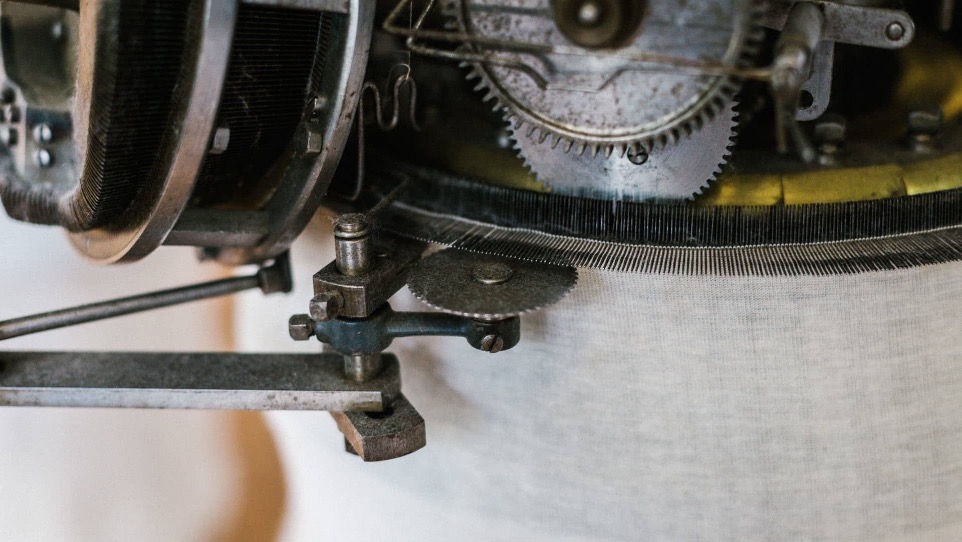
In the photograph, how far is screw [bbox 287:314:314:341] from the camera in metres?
0.79

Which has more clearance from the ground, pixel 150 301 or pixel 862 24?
pixel 862 24

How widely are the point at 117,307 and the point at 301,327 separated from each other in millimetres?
210

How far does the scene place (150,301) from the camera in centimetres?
91

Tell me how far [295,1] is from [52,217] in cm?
31

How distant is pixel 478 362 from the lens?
86 centimetres

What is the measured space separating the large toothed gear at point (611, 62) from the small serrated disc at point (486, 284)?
0.10 m

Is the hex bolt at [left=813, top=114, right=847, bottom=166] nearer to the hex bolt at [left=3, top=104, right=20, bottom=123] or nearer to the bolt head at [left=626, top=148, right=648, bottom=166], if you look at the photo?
the bolt head at [left=626, top=148, right=648, bottom=166]

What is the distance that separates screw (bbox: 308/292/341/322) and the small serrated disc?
0.19 feet

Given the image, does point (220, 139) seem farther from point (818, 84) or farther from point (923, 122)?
point (923, 122)

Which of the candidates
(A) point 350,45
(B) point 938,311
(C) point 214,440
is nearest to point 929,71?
(B) point 938,311

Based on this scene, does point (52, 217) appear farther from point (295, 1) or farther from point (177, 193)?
point (295, 1)

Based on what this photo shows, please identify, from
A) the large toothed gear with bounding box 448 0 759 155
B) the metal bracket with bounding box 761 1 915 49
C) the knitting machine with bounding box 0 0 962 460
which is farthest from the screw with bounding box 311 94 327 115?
the metal bracket with bounding box 761 1 915 49

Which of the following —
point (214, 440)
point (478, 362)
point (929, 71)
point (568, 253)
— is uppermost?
point (929, 71)

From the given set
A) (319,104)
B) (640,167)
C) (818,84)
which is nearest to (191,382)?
(319,104)
